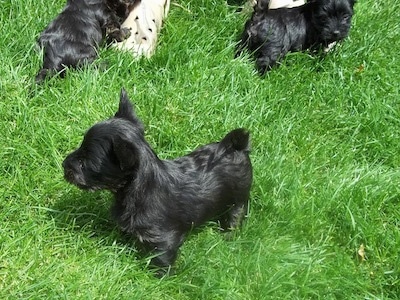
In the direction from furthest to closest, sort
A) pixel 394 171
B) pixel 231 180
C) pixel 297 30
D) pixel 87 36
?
pixel 297 30, pixel 87 36, pixel 394 171, pixel 231 180

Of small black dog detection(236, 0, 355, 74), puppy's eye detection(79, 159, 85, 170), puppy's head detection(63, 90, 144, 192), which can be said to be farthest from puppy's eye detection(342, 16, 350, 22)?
puppy's eye detection(79, 159, 85, 170)

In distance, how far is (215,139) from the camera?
17.5ft

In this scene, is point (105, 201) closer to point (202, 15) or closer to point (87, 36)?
point (87, 36)

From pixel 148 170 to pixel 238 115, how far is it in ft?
5.21

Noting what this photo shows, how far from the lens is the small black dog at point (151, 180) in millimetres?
4098

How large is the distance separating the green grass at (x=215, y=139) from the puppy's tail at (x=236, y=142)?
0.52m

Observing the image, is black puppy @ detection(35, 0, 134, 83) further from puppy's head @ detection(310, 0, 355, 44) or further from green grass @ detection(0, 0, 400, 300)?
puppy's head @ detection(310, 0, 355, 44)

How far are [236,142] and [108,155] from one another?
0.90 metres

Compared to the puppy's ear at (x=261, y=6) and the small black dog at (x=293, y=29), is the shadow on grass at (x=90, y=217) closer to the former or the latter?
the small black dog at (x=293, y=29)

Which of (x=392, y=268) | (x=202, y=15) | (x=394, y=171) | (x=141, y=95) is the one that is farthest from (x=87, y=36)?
(x=392, y=268)

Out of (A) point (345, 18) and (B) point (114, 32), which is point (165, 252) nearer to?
(B) point (114, 32)

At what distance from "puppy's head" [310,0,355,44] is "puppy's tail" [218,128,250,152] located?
7.30 ft

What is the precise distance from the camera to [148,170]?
4129mm

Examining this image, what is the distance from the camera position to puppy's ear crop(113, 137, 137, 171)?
3.95 metres
